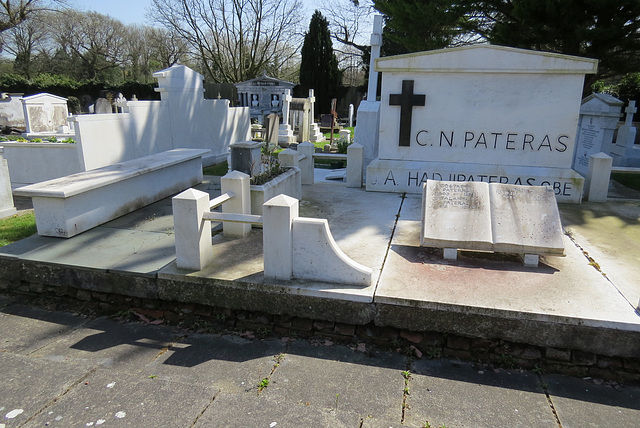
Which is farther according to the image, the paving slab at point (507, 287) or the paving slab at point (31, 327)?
the paving slab at point (31, 327)

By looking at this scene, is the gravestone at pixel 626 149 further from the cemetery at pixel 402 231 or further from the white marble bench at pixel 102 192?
the white marble bench at pixel 102 192

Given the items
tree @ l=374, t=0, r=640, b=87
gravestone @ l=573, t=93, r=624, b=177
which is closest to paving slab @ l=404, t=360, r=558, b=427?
gravestone @ l=573, t=93, r=624, b=177

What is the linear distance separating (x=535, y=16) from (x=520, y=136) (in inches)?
199

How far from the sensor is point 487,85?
657 cm

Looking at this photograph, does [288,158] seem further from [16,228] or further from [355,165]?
[16,228]

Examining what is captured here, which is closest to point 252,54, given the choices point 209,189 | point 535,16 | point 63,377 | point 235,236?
point 535,16

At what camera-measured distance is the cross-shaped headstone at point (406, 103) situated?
22.3ft

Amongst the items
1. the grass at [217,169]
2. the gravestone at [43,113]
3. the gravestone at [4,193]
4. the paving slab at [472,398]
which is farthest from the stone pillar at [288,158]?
the gravestone at [43,113]

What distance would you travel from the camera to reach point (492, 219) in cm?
421

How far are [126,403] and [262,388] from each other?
84 cm

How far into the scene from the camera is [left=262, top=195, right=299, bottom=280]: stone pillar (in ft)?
11.5

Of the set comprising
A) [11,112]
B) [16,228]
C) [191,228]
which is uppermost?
[11,112]

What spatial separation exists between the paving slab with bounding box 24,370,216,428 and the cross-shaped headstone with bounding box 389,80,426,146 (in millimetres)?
5189

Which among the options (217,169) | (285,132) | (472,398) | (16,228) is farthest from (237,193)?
(285,132)
